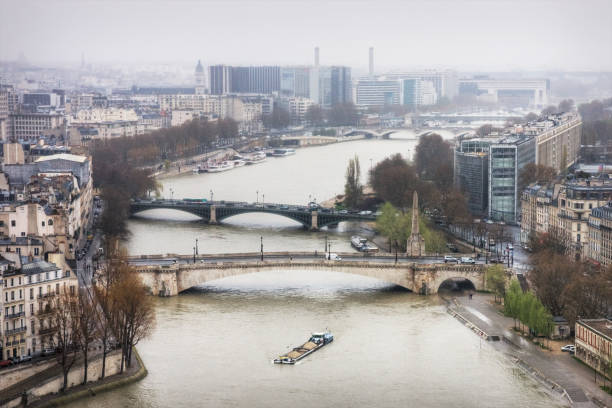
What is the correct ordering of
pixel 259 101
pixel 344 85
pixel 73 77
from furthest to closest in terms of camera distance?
1. pixel 73 77
2. pixel 344 85
3. pixel 259 101

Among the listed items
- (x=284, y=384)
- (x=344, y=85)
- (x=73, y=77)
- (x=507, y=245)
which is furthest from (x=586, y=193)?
(x=73, y=77)

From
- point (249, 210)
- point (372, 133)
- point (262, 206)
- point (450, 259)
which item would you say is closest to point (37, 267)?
point (450, 259)

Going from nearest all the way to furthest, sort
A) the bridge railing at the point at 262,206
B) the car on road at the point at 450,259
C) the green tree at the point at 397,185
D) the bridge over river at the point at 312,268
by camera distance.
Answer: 1. the bridge over river at the point at 312,268
2. the car on road at the point at 450,259
3. the bridge railing at the point at 262,206
4. the green tree at the point at 397,185

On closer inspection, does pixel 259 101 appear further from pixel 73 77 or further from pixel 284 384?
pixel 284 384

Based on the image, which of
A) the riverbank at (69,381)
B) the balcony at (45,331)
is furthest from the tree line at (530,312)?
the balcony at (45,331)

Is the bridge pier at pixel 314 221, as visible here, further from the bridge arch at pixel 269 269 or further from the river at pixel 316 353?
the bridge arch at pixel 269 269

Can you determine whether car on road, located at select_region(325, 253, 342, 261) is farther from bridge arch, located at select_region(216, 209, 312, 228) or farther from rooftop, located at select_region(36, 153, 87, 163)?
rooftop, located at select_region(36, 153, 87, 163)
